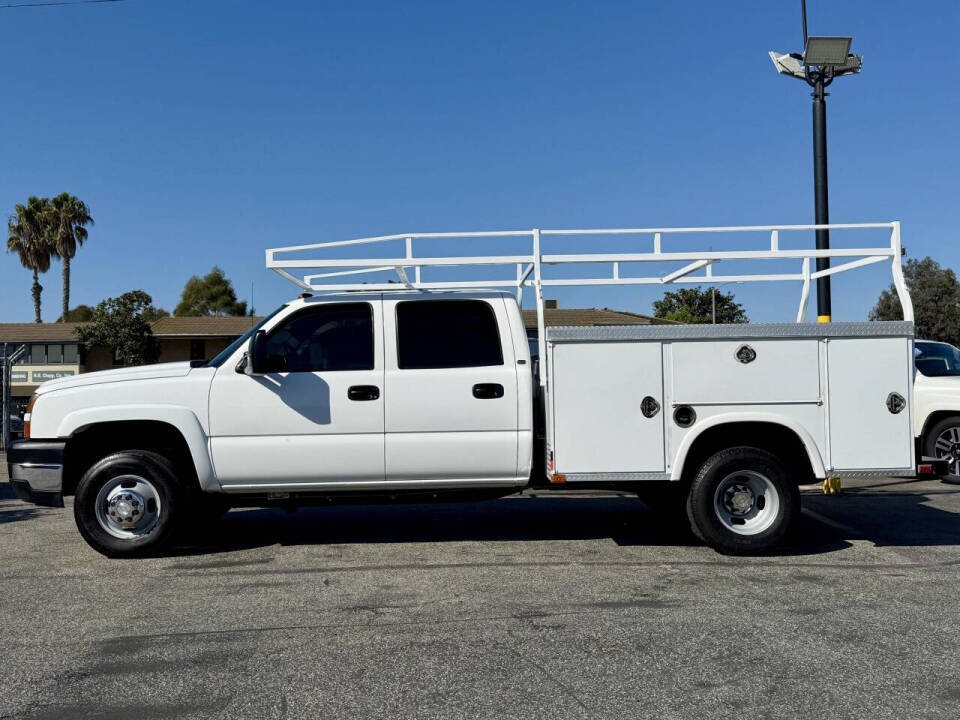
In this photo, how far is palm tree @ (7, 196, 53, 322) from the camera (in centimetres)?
5047

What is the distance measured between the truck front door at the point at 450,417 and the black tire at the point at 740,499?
1343mm

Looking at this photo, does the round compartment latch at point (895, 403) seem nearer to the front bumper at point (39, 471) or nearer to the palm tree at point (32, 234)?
the front bumper at point (39, 471)

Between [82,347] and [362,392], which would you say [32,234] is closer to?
[82,347]

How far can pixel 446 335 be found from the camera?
6793 mm

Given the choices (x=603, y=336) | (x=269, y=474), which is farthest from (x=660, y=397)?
(x=269, y=474)

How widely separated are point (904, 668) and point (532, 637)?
5.95 ft

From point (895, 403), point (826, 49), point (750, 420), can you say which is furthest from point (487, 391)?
point (826, 49)

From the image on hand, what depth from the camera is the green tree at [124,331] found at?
40.8 metres

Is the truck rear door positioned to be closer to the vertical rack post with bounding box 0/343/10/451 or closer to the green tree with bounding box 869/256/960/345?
the vertical rack post with bounding box 0/343/10/451

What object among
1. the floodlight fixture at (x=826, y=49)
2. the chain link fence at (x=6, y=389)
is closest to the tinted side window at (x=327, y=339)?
the floodlight fixture at (x=826, y=49)

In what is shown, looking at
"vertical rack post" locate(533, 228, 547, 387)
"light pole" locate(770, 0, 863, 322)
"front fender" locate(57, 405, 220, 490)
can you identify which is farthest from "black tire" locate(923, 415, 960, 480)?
"front fender" locate(57, 405, 220, 490)

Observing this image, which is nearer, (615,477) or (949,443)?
(615,477)

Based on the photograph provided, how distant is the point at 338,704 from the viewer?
386 cm

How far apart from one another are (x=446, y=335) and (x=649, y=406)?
5.26 ft
